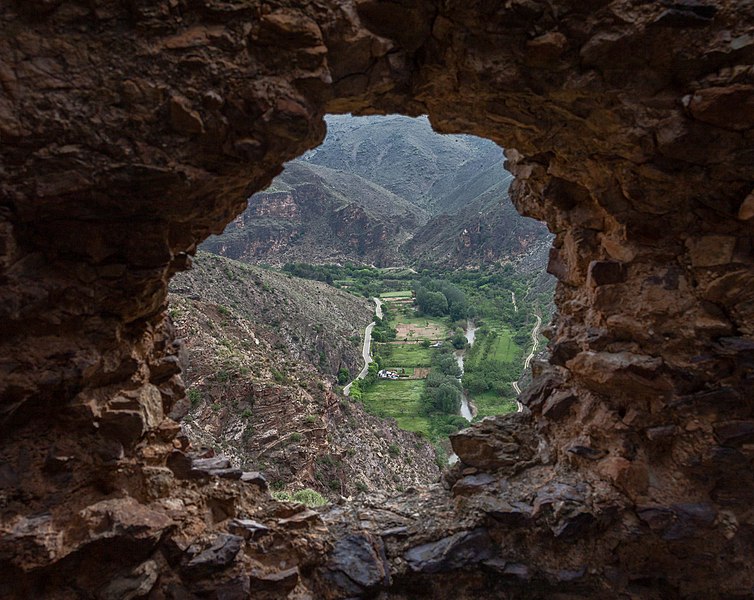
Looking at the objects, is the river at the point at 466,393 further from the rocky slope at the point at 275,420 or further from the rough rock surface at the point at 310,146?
the rough rock surface at the point at 310,146

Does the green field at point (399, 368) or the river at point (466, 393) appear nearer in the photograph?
the river at point (466, 393)

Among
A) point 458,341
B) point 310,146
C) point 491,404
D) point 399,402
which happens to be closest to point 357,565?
point 310,146

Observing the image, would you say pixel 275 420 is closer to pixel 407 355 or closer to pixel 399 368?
pixel 399 368

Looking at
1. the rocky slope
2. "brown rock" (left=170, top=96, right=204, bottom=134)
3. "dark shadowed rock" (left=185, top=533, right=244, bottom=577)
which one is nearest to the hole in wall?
the rocky slope

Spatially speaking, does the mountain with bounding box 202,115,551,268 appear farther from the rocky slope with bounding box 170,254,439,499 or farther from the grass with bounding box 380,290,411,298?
the rocky slope with bounding box 170,254,439,499

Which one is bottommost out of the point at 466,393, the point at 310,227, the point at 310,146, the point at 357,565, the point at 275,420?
the point at 466,393

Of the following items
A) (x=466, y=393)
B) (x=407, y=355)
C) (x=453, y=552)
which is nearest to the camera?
(x=453, y=552)

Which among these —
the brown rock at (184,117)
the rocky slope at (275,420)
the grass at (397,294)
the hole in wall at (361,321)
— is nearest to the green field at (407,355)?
the hole in wall at (361,321)

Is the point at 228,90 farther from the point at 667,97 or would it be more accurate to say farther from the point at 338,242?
the point at 338,242
